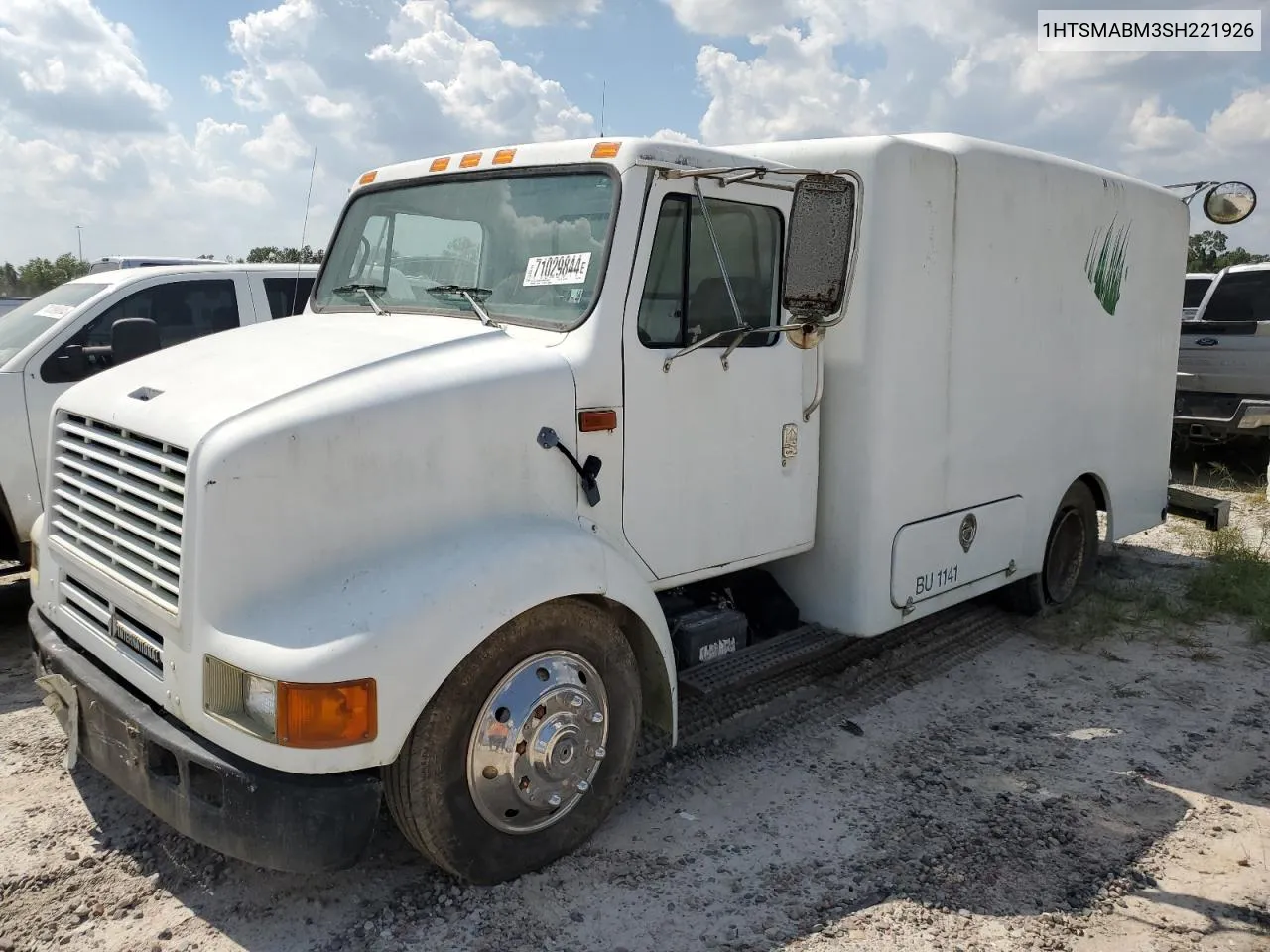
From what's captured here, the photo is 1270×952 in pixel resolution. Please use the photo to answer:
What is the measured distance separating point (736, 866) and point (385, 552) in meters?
1.62

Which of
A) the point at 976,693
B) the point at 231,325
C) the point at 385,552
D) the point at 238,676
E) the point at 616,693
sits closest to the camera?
the point at 238,676

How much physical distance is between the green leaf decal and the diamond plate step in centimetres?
276

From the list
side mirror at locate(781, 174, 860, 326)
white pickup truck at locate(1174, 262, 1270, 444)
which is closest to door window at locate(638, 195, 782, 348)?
side mirror at locate(781, 174, 860, 326)

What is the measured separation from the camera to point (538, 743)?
330 cm

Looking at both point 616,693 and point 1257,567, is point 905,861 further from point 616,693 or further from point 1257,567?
point 1257,567

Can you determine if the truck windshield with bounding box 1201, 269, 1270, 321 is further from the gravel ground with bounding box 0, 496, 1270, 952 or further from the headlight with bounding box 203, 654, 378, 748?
the headlight with bounding box 203, 654, 378, 748

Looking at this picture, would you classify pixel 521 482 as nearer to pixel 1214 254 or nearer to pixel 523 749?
pixel 523 749

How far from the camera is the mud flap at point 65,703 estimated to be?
339 cm

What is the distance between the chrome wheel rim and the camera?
321cm

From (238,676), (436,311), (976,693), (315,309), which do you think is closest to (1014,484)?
(976,693)

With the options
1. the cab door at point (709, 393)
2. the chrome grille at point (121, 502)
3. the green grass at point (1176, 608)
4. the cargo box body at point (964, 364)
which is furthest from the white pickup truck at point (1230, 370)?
the chrome grille at point (121, 502)

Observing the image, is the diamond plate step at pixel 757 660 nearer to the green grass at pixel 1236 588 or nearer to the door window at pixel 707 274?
the door window at pixel 707 274

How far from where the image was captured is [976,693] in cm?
523

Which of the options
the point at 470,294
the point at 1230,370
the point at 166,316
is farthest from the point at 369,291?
the point at 1230,370
